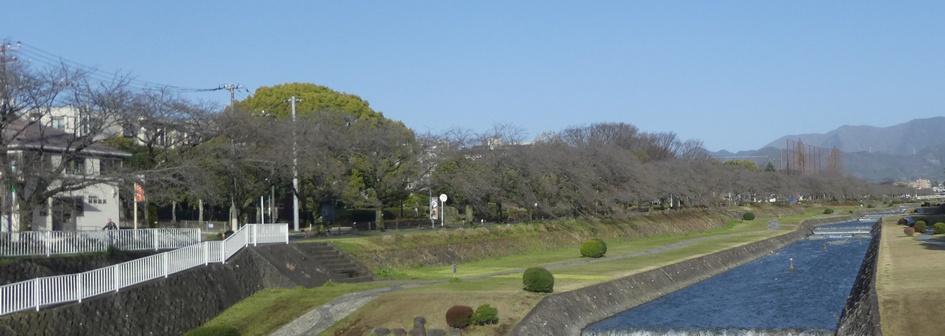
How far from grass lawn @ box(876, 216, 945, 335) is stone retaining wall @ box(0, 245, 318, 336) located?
65.9 feet

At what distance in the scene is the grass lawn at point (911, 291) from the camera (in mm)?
25094

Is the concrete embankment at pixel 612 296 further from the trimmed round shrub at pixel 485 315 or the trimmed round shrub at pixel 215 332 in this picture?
the trimmed round shrub at pixel 215 332

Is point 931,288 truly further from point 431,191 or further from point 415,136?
point 415,136

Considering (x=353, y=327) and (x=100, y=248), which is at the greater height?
(x=100, y=248)

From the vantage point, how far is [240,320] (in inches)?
1296

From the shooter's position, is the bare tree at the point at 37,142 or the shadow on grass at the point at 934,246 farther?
the shadow on grass at the point at 934,246

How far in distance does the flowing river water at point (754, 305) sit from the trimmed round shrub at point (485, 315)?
441cm

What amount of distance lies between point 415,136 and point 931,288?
45.3 meters

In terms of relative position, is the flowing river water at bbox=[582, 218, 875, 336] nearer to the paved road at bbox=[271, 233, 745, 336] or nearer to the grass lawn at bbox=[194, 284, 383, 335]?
the paved road at bbox=[271, 233, 745, 336]

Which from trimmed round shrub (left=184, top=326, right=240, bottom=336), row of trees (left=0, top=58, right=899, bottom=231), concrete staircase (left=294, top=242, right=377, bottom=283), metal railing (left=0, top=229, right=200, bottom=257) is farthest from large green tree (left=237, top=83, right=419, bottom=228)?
trimmed round shrub (left=184, top=326, right=240, bottom=336)

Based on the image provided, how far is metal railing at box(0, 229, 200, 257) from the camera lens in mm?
31109

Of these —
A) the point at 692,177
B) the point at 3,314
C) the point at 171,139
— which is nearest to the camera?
the point at 3,314

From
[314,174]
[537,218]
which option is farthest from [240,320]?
[537,218]

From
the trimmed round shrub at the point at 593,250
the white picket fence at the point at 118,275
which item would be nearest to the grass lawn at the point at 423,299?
Answer: the white picket fence at the point at 118,275
